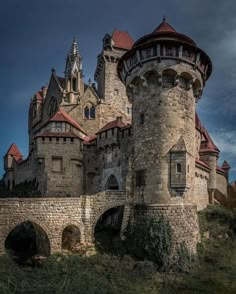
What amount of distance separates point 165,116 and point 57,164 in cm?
1361

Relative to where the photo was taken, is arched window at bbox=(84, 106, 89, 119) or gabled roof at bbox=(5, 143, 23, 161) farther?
gabled roof at bbox=(5, 143, 23, 161)

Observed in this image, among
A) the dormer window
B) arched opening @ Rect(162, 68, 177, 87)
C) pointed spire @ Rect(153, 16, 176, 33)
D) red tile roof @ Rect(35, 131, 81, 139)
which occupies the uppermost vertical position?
pointed spire @ Rect(153, 16, 176, 33)

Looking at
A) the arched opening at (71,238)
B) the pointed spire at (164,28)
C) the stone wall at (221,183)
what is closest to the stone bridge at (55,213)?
the arched opening at (71,238)

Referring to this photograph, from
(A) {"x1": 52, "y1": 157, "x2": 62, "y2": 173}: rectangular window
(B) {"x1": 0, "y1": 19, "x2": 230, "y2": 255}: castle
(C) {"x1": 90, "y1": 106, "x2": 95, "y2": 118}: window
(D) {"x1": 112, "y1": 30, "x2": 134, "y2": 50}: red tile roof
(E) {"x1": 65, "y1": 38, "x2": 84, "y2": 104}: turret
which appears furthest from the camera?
(D) {"x1": 112, "y1": 30, "x2": 134, "y2": 50}: red tile roof

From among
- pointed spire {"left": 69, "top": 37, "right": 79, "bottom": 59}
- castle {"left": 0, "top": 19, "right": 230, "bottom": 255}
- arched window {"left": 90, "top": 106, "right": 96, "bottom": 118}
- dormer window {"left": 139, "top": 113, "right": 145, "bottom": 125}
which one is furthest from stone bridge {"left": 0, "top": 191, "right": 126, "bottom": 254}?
pointed spire {"left": 69, "top": 37, "right": 79, "bottom": 59}

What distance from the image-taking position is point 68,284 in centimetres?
1410

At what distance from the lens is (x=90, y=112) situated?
119 feet

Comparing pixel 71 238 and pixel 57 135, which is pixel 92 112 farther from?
pixel 71 238

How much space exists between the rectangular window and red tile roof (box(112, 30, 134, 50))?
2113cm

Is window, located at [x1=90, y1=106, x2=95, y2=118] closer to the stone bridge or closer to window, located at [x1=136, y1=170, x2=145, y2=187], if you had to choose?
the stone bridge

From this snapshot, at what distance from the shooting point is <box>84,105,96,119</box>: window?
118 ft

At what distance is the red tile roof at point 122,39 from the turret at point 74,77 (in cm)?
604

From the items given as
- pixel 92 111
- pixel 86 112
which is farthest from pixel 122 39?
pixel 86 112

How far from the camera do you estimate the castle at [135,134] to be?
59.5 ft
